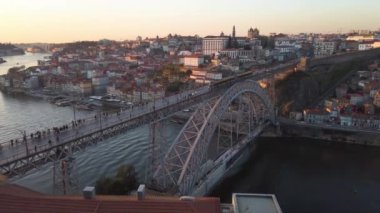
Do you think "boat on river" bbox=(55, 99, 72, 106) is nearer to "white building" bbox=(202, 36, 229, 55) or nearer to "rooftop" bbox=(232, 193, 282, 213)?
"rooftop" bbox=(232, 193, 282, 213)

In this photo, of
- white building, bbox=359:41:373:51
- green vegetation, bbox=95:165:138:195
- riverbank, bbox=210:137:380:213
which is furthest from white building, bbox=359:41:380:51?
green vegetation, bbox=95:165:138:195

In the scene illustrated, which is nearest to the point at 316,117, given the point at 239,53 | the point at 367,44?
the point at 239,53

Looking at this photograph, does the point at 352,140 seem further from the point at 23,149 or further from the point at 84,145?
the point at 23,149

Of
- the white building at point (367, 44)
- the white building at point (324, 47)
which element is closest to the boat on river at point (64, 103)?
the white building at point (324, 47)

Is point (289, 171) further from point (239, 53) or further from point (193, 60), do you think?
point (239, 53)

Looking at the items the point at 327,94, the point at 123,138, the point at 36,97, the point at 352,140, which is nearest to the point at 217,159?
the point at 123,138
